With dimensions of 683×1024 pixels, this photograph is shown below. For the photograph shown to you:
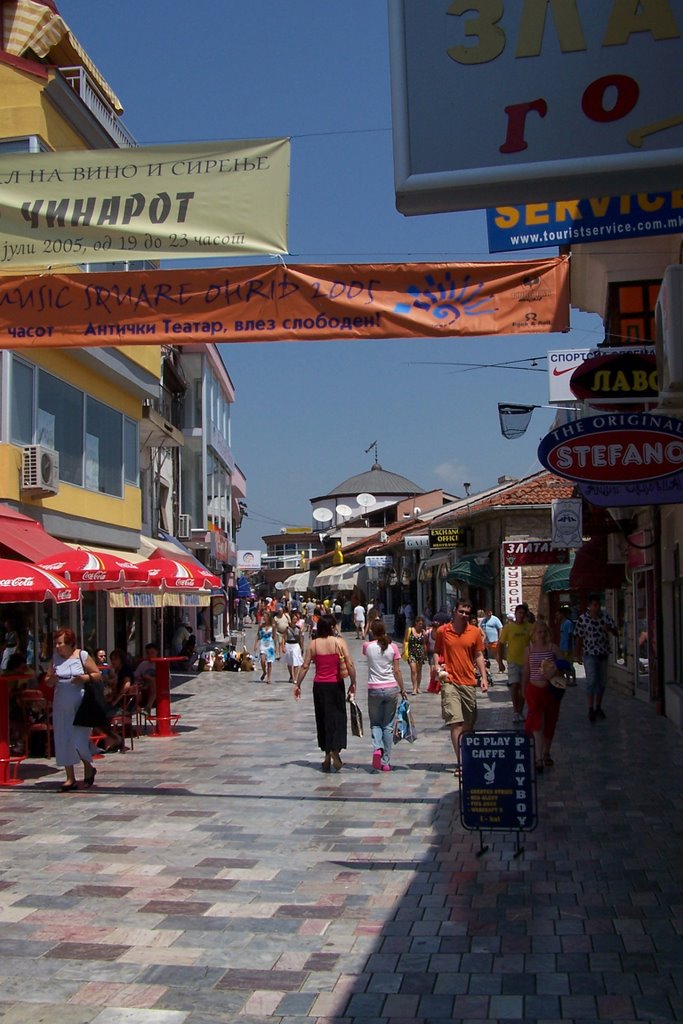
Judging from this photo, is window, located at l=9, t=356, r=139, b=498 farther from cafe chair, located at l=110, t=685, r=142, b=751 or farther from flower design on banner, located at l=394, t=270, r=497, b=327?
flower design on banner, located at l=394, t=270, r=497, b=327

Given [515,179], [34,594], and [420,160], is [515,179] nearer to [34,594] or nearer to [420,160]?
[420,160]

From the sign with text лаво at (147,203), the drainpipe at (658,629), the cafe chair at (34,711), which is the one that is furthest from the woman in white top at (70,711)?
the drainpipe at (658,629)

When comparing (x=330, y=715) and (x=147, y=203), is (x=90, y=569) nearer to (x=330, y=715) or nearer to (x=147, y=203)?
(x=330, y=715)

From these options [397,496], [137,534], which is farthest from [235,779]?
[397,496]

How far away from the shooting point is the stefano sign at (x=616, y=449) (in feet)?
27.8

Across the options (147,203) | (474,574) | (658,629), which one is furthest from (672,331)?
(474,574)

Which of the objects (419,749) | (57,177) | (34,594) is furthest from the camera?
(419,749)

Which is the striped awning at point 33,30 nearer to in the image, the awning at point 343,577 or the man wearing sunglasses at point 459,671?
the man wearing sunglasses at point 459,671

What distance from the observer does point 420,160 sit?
461 cm

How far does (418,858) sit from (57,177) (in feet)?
19.9

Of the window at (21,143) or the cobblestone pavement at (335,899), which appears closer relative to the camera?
the cobblestone pavement at (335,899)

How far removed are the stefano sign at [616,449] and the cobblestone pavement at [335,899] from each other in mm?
2852

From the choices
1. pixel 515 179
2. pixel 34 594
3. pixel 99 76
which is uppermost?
pixel 99 76

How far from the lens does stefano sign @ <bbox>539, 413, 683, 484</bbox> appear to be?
8.46 m
